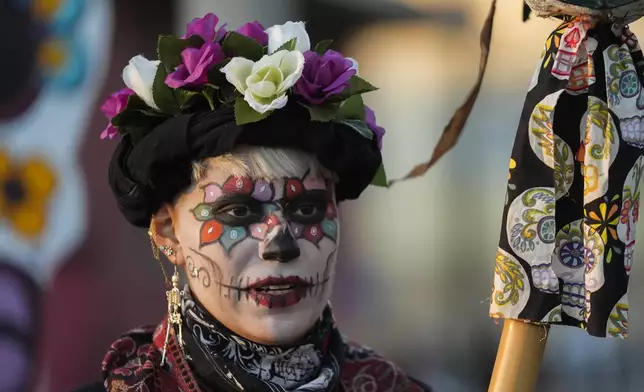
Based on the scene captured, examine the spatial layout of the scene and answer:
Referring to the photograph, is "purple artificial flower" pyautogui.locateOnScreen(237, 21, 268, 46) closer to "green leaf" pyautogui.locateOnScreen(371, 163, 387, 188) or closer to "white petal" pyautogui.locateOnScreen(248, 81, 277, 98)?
"white petal" pyautogui.locateOnScreen(248, 81, 277, 98)

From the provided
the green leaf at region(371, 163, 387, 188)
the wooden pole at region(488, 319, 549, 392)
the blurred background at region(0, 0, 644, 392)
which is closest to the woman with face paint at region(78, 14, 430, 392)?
the green leaf at region(371, 163, 387, 188)

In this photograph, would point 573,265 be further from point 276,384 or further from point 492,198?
point 492,198

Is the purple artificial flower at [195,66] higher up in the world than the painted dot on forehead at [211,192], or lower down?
higher up

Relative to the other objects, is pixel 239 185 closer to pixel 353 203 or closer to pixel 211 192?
pixel 211 192

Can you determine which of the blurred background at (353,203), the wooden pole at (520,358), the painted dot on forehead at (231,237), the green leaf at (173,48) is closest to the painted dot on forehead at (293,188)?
the painted dot on forehead at (231,237)

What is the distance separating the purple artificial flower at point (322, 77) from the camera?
5.38 feet

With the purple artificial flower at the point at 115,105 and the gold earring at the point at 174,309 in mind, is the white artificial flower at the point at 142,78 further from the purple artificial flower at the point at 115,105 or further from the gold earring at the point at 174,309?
the gold earring at the point at 174,309

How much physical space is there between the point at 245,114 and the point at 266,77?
80 millimetres

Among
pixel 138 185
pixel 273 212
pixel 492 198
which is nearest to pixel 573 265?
pixel 273 212

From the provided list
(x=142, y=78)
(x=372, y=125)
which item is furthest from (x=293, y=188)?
(x=142, y=78)

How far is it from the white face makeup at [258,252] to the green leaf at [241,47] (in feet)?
0.75

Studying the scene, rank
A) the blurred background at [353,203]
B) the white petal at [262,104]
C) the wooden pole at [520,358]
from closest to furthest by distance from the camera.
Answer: the wooden pole at [520,358], the white petal at [262,104], the blurred background at [353,203]

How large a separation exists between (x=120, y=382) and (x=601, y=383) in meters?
1.64

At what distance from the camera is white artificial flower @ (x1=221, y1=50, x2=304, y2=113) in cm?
158
